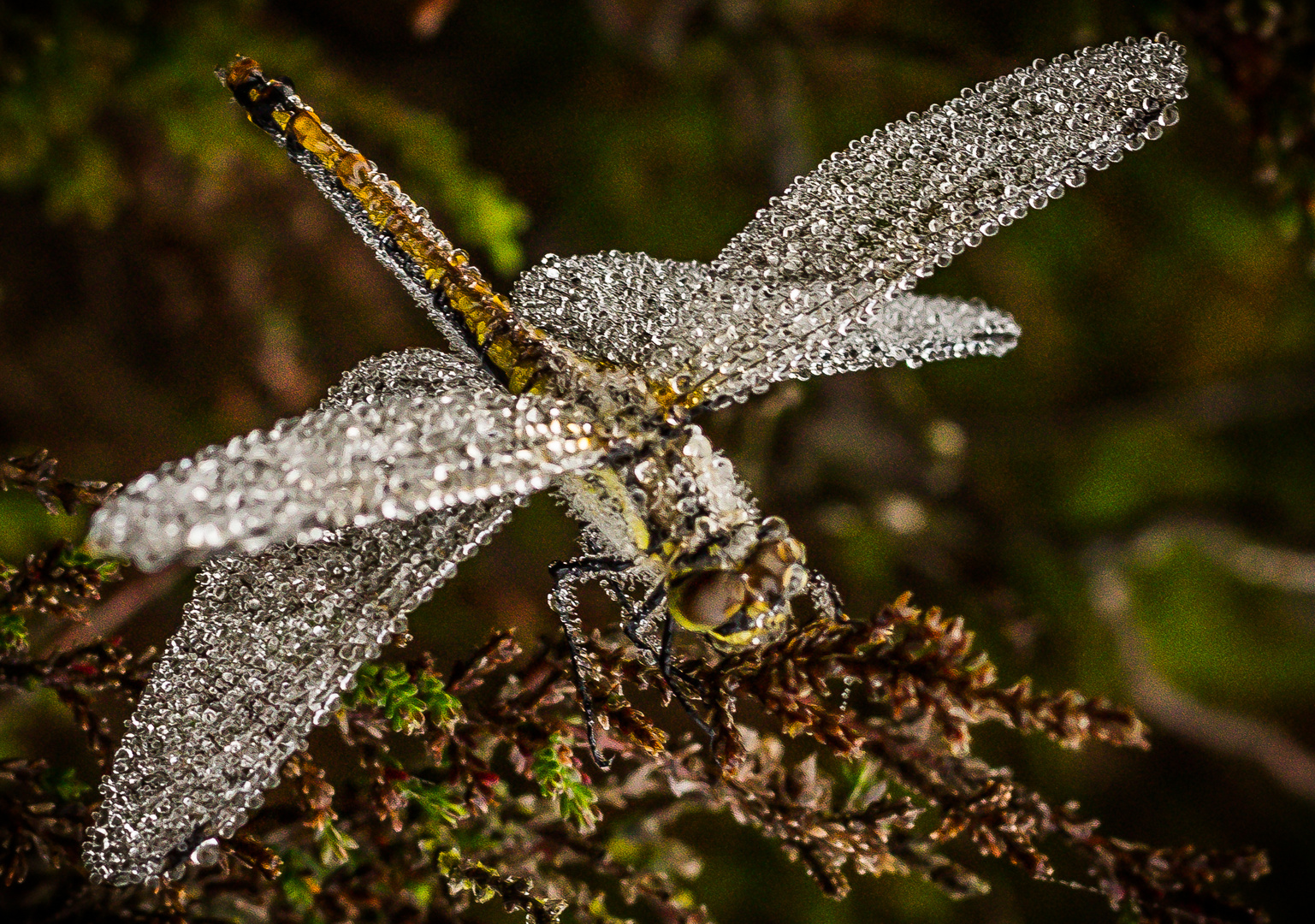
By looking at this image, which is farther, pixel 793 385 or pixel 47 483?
pixel 793 385

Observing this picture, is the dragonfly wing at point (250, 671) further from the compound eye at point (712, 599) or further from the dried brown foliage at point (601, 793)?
the compound eye at point (712, 599)

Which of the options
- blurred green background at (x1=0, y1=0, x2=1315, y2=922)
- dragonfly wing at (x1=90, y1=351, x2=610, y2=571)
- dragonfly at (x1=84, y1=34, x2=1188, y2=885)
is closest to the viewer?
dragonfly wing at (x1=90, y1=351, x2=610, y2=571)

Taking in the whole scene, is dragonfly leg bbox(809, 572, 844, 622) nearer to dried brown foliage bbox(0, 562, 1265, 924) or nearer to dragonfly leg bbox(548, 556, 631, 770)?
dried brown foliage bbox(0, 562, 1265, 924)

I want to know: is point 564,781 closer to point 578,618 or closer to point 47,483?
point 578,618

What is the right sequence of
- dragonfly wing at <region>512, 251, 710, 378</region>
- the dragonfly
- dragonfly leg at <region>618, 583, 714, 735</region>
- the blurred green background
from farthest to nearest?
1. the blurred green background
2. dragonfly wing at <region>512, 251, 710, 378</region>
3. dragonfly leg at <region>618, 583, 714, 735</region>
4. the dragonfly

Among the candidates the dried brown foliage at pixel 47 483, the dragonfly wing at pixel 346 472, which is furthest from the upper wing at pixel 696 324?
the dried brown foliage at pixel 47 483

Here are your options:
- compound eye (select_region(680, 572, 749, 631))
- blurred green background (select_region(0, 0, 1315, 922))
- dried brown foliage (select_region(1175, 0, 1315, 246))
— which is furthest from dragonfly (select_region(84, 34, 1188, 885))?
A: blurred green background (select_region(0, 0, 1315, 922))

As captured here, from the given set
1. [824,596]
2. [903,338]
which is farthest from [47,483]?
[903,338]
